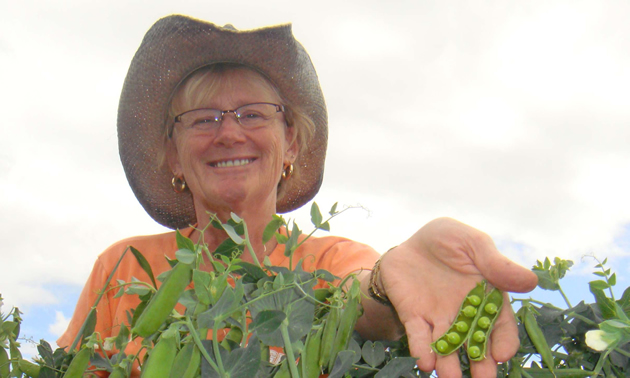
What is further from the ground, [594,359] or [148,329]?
[148,329]

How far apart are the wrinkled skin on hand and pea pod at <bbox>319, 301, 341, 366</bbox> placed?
0.17m

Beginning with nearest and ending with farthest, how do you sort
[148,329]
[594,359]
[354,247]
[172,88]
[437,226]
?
[148,329] → [594,359] → [437,226] → [354,247] → [172,88]

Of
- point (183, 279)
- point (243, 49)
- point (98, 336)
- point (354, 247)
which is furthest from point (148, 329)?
point (243, 49)

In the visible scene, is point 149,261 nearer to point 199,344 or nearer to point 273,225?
point 273,225

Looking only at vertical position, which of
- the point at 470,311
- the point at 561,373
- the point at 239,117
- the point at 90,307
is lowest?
the point at 561,373

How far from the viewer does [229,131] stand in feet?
Result: 6.30

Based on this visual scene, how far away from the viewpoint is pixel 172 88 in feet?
7.00

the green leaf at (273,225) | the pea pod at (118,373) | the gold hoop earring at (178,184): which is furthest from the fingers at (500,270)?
the gold hoop earring at (178,184)

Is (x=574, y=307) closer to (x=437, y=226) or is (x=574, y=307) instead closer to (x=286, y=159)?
(x=437, y=226)

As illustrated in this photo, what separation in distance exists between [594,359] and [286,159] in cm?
155

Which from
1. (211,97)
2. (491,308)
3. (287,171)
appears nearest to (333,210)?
(491,308)

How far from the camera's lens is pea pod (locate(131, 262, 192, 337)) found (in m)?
0.66

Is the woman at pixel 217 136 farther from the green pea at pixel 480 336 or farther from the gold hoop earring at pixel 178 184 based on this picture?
the green pea at pixel 480 336

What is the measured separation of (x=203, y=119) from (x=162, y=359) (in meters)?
1.47
